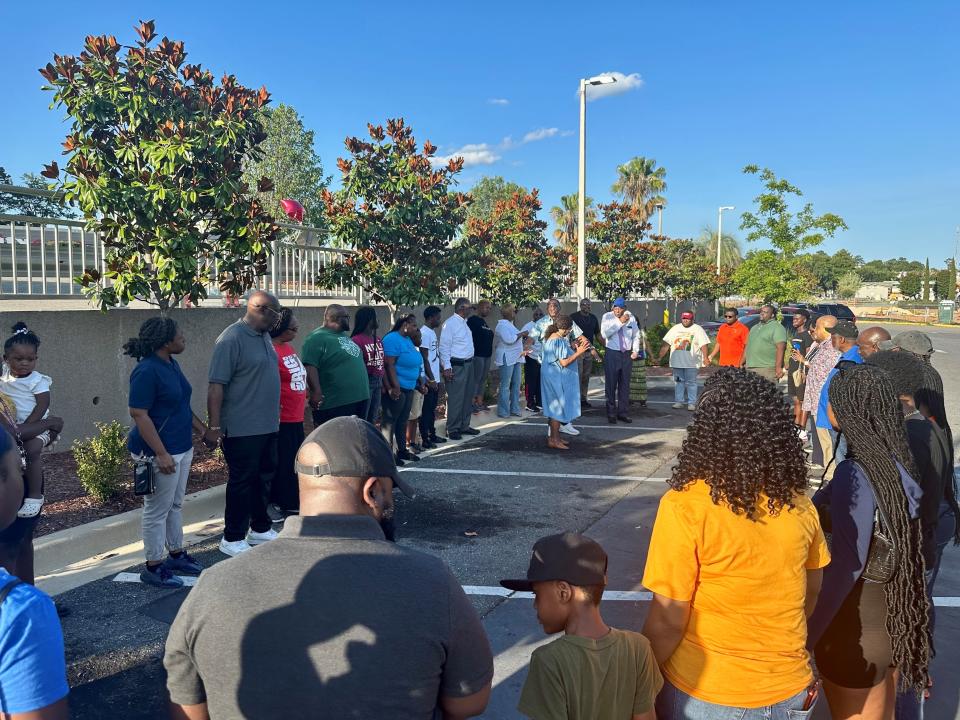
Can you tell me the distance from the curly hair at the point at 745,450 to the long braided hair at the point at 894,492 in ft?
1.52

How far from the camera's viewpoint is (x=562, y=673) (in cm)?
201

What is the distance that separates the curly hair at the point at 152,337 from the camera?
4.39 meters

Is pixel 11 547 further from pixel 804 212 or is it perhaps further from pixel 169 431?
pixel 804 212

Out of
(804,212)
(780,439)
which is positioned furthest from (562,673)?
(804,212)

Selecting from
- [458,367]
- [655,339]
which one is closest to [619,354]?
[458,367]

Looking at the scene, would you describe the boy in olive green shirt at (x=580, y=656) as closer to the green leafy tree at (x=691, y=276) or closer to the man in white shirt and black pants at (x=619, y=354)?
the man in white shirt and black pants at (x=619, y=354)

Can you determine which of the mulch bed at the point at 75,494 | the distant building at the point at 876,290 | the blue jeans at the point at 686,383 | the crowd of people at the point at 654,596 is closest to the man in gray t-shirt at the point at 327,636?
the crowd of people at the point at 654,596

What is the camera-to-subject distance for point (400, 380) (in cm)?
805

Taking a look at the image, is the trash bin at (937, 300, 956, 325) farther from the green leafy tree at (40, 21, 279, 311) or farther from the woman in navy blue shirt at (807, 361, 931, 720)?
the woman in navy blue shirt at (807, 361, 931, 720)

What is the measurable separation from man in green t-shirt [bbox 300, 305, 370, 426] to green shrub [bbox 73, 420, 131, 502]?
5.51 ft

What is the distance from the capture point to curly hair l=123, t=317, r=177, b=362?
14.4 ft

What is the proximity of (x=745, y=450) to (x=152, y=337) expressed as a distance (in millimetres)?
3690

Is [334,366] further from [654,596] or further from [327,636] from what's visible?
[327,636]

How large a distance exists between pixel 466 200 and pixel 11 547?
8824 mm
